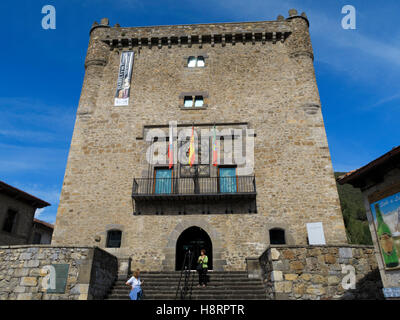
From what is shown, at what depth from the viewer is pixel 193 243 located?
13000 millimetres

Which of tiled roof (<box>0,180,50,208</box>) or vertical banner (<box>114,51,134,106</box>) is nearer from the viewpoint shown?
vertical banner (<box>114,51,134,106</box>)

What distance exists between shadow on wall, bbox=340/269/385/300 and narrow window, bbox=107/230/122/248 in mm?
8791

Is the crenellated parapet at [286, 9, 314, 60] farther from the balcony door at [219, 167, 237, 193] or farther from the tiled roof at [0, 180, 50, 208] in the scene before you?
the tiled roof at [0, 180, 50, 208]

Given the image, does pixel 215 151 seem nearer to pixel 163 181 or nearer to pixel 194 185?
Result: pixel 194 185

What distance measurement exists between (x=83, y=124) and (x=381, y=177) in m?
13.3

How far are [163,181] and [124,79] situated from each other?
21.2ft

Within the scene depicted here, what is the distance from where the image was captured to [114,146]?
1426cm

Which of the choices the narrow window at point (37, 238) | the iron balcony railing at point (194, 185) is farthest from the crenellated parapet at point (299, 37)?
the narrow window at point (37, 238)

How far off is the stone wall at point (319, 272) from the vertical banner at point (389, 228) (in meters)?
1.89

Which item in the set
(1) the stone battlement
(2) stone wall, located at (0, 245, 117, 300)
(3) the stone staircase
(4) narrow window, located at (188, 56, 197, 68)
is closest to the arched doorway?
(3) the stone staircase

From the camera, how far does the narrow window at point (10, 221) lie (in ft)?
52.7

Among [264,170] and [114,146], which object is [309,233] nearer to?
[264,170]

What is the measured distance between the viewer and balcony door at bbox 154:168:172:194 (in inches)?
518
